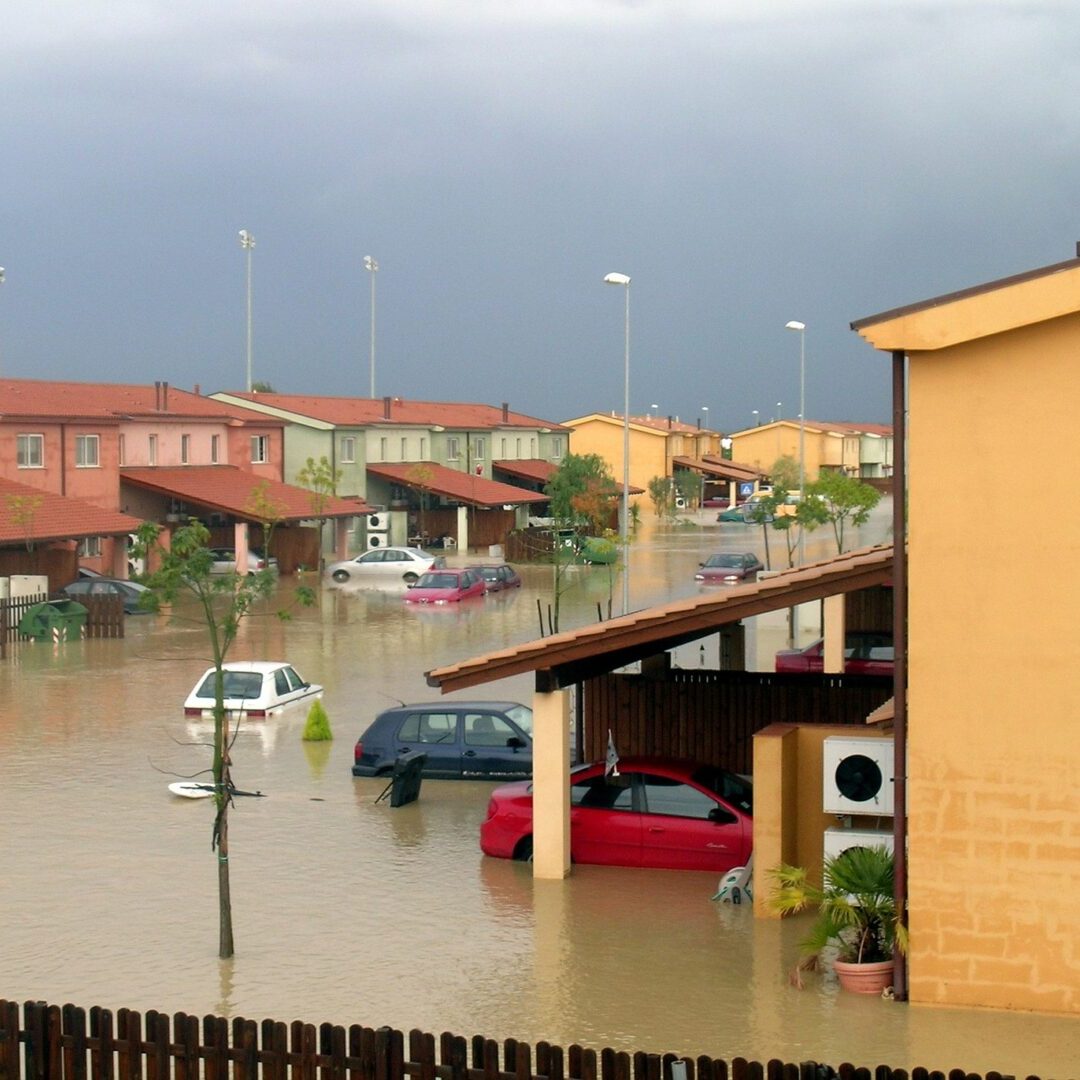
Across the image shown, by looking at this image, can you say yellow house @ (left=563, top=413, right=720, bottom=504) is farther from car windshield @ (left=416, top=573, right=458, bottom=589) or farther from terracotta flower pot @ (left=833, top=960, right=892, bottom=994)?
terracotta flower pot @ (left=833, top=960, right=892, bottom=994)

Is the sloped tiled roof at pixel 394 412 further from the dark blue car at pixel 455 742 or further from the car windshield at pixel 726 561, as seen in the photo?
the dark blue car at pixel 455 742

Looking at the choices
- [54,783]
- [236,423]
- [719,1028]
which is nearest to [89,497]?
[236,423]

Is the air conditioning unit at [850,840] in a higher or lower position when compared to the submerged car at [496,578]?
lower

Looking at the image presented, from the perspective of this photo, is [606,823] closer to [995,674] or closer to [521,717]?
[521,717]

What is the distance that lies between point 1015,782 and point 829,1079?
416cm

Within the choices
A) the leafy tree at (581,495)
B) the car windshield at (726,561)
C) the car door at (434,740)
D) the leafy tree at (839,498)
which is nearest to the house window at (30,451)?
the car windshield at (726,561)

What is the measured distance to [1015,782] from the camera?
1269 centimetres

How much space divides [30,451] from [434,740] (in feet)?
101

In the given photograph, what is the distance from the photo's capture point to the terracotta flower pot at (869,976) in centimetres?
1305

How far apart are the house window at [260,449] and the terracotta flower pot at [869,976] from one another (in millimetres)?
51907

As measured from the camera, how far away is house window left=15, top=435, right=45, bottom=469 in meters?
49.2

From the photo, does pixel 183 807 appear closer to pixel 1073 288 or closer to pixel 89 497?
pixel 1073 288

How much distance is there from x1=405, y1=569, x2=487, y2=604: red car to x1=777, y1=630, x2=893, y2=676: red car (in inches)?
818

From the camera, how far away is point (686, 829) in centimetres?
1733
